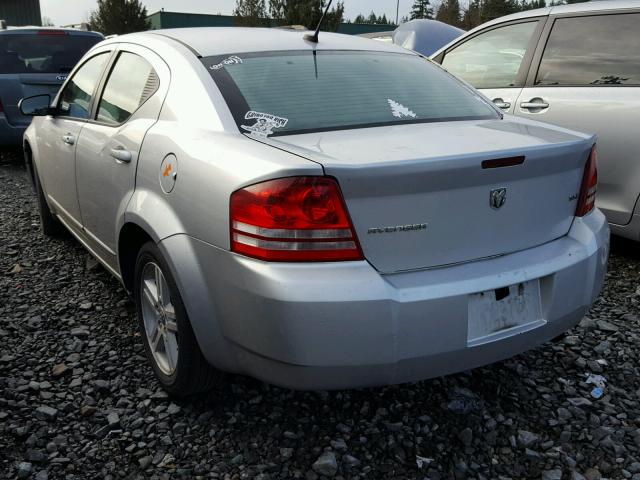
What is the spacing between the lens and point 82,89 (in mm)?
3697

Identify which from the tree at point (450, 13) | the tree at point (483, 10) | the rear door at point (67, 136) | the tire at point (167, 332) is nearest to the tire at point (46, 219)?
the rear door at point (67, 136)

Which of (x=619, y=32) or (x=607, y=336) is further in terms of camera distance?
(x=619, y=32)

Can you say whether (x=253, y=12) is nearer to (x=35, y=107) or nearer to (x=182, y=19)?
(x=182, y=19)

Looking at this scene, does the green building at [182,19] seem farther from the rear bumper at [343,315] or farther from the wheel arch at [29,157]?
the rear bumper at [343,315]

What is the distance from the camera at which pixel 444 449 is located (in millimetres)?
2260

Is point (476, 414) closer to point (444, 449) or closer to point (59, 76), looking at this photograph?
point (444, 449)

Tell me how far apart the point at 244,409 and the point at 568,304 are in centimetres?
131

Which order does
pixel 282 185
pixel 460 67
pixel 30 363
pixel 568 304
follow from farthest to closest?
pixel 460 67 → pixel 30 363 → pixel 568 304 → pixel 282 185

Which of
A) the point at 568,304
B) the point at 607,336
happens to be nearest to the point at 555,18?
the point at 607,336

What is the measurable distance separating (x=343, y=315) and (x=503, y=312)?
0.59 metres

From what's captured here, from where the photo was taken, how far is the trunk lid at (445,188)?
1.92m

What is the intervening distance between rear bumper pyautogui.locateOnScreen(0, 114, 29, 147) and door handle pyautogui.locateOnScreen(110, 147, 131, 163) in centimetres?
526

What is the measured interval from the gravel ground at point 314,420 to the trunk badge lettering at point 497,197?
2.88 ft

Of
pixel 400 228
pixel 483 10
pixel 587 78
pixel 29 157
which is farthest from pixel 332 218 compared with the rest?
pixel 483 10
